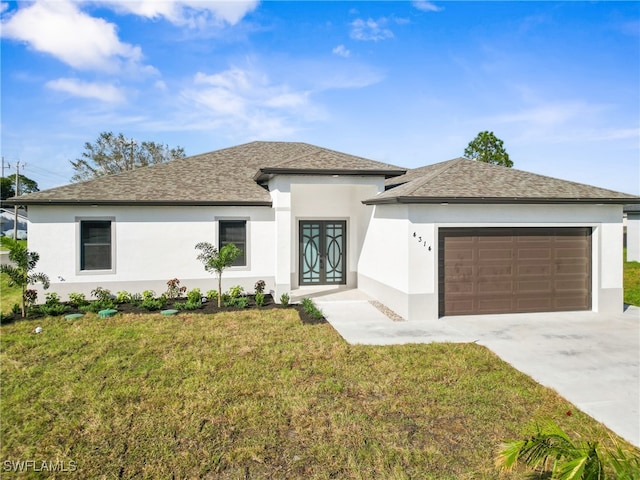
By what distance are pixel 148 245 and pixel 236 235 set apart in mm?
2902

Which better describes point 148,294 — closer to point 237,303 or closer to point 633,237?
point 237,303

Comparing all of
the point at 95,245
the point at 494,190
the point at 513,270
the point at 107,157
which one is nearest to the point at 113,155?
the point at 107,157

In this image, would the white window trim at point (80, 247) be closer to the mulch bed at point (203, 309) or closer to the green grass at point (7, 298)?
the mulch bed at point (203, 309)

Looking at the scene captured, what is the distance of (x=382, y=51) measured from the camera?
46.0 ft

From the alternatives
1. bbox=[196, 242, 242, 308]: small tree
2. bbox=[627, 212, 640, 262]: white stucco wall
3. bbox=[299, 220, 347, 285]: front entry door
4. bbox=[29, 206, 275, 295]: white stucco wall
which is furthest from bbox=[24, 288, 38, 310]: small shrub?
bbox=[627, 212, 640, 262]: white stucco wall

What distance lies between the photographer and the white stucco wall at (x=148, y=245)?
1257cm

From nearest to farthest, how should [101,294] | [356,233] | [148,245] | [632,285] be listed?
[101,294], [148,245], [356,233], [632,285]

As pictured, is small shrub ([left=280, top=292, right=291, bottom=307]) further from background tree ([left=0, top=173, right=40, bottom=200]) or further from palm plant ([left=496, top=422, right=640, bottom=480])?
background tree ([left=0, top=173, right=40, bottom=200])

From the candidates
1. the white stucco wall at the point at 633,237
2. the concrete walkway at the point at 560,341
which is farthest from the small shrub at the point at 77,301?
the white stucco wall at the point at 633,237

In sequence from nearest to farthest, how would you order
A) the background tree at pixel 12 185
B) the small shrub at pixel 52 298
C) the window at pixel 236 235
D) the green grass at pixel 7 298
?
the small shrub at pixel 52 298, the green grass at pixel 7 298, the window at pixel 236 235, the background tree at pixel 12 185

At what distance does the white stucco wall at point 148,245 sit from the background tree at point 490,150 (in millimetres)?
17657

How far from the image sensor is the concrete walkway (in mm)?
6012

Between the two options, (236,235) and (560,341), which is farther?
→ (236,235)

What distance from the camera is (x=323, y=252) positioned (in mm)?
15688
